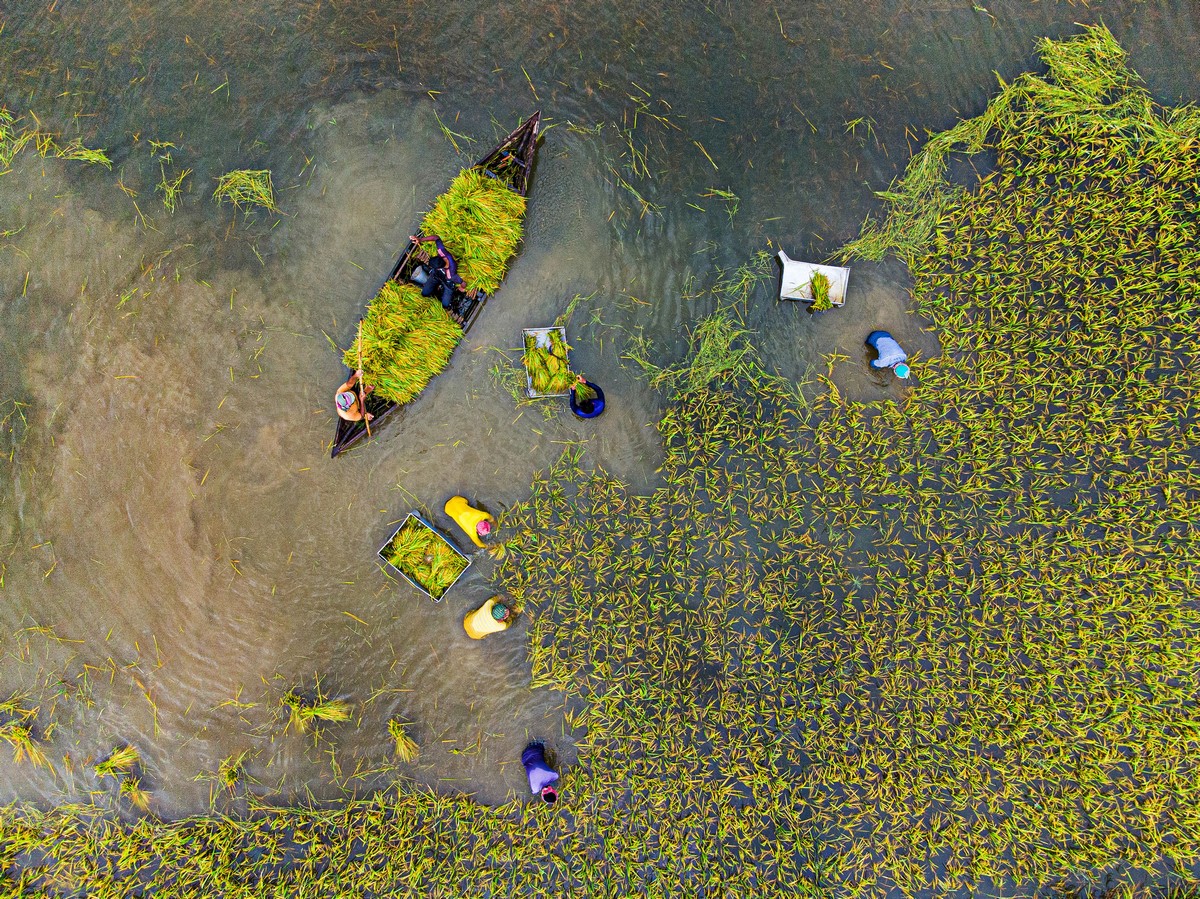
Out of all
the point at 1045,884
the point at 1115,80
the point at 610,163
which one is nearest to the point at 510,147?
the point at 610,163

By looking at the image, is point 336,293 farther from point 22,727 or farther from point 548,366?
point 22,727

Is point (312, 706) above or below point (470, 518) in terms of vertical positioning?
below

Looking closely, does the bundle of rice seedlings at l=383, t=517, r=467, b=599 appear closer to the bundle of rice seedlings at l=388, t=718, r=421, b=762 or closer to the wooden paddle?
the wooden paddle

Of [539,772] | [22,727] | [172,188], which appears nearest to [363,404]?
[172,188]

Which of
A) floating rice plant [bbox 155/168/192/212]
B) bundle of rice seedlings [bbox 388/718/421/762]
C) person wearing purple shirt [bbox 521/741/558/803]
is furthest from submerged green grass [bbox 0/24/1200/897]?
floating rice plant [bbox 155/168/192/212]

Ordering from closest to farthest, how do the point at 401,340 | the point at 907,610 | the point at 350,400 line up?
the point at 350,400
the point at 401,340
the point at 907,610
